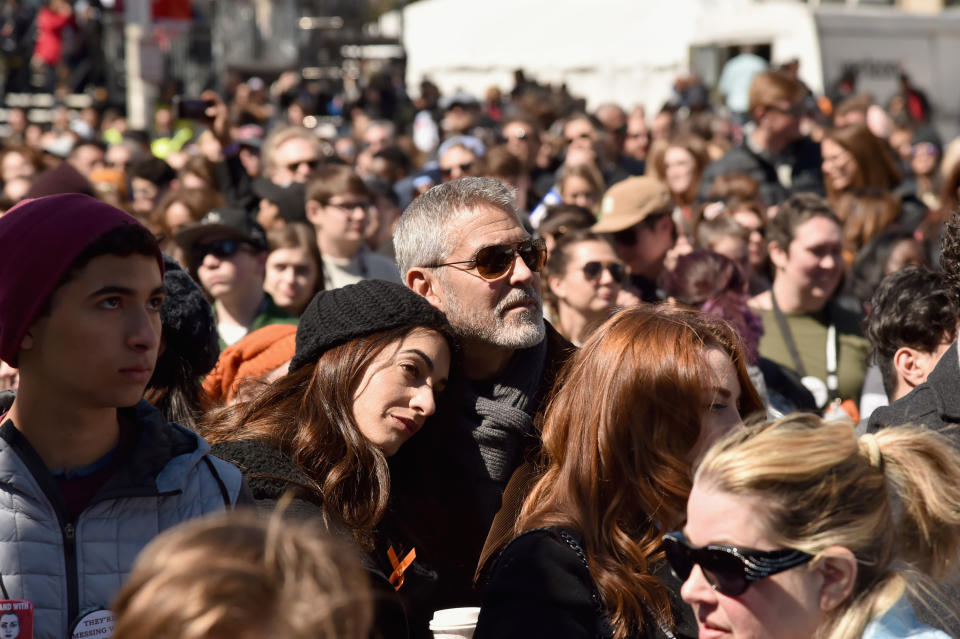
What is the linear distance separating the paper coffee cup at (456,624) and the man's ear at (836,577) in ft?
2.98

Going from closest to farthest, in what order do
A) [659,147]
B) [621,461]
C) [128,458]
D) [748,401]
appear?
[128,458] → [621,461] → [748,401] → [659,147]

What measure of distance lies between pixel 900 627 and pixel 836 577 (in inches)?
6.6

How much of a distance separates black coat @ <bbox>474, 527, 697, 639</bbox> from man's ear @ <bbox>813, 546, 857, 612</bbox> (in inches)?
15.3

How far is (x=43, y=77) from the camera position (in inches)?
892

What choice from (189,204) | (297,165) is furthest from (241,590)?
(297,165)

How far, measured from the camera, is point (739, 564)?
2.23 metres

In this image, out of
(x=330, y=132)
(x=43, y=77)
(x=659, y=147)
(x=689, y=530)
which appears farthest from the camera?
(x=43, y=77)

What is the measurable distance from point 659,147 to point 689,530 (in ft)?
26.6

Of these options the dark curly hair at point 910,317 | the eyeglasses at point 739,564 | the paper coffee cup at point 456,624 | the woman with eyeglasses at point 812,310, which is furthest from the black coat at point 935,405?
the woman with eyeglasses at point 812,310

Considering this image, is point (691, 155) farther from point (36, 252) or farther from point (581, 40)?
point (581, 40)

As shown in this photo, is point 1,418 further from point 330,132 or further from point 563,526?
point 330,132

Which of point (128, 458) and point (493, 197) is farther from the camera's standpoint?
point (493, 197)

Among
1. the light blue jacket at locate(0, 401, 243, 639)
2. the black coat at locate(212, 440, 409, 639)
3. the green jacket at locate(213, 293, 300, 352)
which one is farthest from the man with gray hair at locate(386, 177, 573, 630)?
the green jacket at locate(213, 293, 300, 352)

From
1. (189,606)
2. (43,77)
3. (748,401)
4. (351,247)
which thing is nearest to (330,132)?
(43,77)
